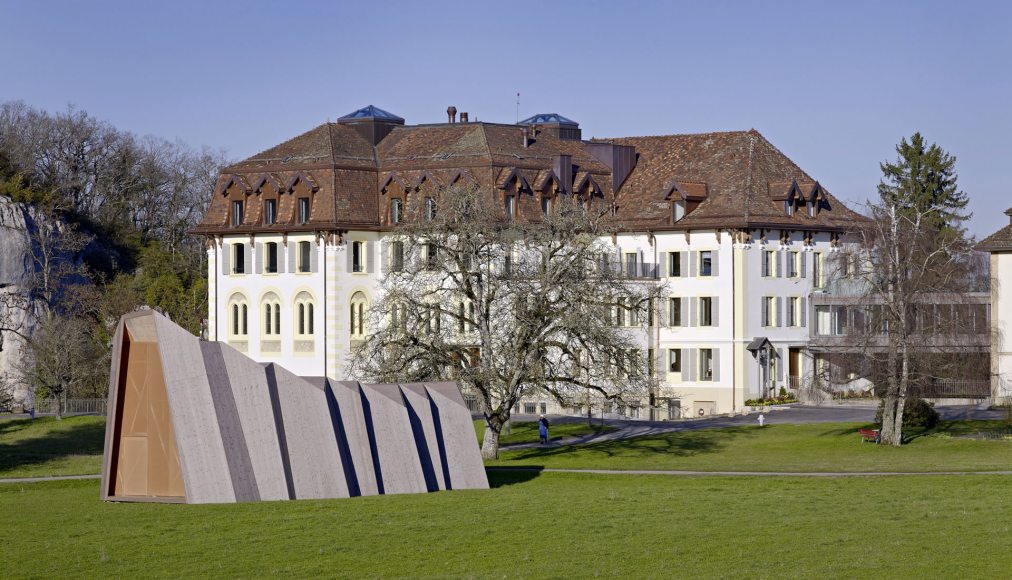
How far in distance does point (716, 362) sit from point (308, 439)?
45925 millimetres

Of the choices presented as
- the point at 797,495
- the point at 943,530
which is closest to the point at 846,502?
the point at 797,495

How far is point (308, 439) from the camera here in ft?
Result: 130

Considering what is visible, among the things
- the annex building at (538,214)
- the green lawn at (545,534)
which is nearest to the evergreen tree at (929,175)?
the annex building at (538,214)

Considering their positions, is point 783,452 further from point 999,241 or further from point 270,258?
point 270,258

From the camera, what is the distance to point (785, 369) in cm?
8362

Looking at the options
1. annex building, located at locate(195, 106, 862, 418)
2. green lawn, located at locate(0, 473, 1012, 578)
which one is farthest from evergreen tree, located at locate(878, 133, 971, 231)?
green lawn, located at locate(0, 473, 1012, 578)

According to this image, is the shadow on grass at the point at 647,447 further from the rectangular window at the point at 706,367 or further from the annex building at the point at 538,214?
the rectangular window at the point at 706,367

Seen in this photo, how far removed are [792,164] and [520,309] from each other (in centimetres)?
3447

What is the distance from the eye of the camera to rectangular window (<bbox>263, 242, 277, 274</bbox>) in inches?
3406

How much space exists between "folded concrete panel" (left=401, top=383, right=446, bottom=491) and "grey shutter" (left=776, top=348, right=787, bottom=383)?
43064 mm

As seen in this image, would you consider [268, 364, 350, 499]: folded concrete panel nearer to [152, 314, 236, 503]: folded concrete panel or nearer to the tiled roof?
[152, 314, 236, 503]: folded concrete panel

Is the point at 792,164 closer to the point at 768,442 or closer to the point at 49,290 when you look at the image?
the point at 768,442

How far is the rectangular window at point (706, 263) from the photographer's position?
273 feet

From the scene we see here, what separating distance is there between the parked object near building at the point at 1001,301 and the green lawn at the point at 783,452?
11.9m
